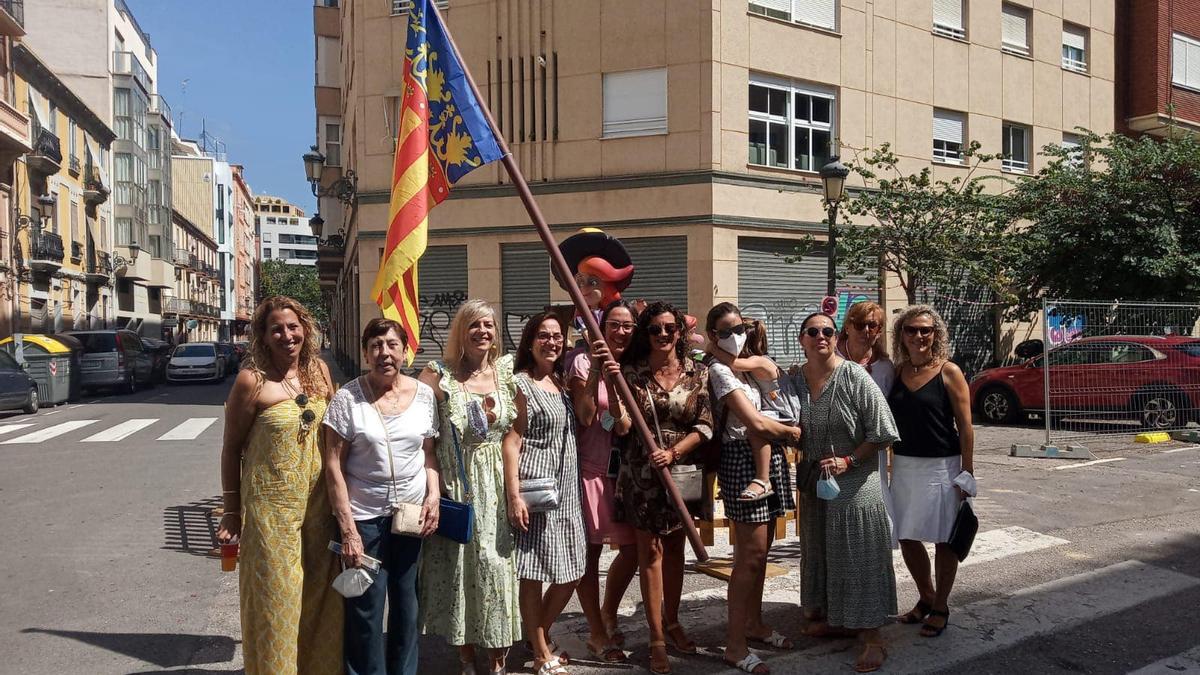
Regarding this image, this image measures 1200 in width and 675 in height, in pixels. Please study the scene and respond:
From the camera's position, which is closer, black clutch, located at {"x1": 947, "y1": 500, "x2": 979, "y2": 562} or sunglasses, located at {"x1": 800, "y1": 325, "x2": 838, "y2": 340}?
sunglasses, located at {"x1": 800, "y1": 325, "x2": 838, "y2": 340}

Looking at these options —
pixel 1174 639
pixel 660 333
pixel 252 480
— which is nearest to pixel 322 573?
pixel 252 480

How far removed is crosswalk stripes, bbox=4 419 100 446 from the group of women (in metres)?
12.0

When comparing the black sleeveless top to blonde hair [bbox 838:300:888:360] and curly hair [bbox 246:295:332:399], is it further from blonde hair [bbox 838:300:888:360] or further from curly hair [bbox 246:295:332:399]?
curly hair [bbox 246:295:332:399]

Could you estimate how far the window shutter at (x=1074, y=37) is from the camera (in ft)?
69.0

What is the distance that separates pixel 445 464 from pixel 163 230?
55.2m

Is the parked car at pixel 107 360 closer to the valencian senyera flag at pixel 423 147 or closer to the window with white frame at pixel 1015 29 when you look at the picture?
the valencian senyera flag at pixel 423 147

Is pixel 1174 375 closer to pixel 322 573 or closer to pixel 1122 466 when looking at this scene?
pixel 1122 466

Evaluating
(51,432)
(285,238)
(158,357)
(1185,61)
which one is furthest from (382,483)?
(285,238)

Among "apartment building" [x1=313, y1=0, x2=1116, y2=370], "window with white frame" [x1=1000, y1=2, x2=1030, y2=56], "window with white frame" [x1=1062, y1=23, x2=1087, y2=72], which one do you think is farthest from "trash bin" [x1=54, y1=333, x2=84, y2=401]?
"window with white frame" [x1=1062, y1=23, x2=1087, y2=72]

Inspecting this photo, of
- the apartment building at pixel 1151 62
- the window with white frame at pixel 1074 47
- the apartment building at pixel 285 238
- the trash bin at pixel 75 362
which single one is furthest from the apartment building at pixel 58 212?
the apartment building at pixel 285 238

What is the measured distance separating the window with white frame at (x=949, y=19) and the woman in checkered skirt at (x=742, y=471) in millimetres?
17325

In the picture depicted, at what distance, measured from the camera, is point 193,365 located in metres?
28.9

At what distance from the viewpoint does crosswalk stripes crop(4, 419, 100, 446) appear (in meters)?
13.4

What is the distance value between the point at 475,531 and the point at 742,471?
1.30 meters
